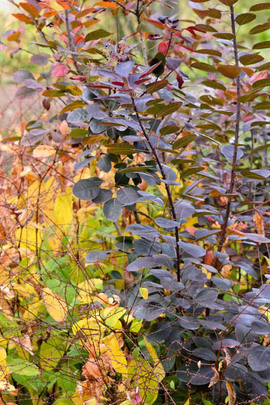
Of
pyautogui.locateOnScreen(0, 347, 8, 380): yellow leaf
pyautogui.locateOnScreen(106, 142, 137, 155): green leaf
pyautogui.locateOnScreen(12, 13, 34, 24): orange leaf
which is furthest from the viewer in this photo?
pyautogui.locateOnScreen(12, 13, 34, 24): orange leaf

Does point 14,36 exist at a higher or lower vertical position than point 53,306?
higher

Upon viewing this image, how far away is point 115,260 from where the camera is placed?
153cm

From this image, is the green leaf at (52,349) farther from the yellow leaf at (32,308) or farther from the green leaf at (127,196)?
the green leaf at (127,196)

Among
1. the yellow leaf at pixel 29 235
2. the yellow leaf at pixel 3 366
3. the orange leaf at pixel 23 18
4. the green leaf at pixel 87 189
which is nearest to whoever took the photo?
the yellow leaf at pixel 3 366

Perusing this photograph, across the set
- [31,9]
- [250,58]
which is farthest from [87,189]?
[31,9]

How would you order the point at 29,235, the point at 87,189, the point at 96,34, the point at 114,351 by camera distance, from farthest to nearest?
the point at 29,235, the point at 96,34, the point at 87,189, the point at 114,351

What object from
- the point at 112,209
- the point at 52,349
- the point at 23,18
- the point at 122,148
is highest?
the point at 23,18

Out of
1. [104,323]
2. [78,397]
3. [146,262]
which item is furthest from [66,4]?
[78,397]

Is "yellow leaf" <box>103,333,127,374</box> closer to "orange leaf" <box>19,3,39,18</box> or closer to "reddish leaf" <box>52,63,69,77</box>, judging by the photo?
"reddish leaf" <box>52,63,69,77</box>

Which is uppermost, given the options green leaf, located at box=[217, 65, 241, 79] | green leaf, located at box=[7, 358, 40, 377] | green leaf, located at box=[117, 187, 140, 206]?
green leaf, located at box=[217, 65, 241, 79]

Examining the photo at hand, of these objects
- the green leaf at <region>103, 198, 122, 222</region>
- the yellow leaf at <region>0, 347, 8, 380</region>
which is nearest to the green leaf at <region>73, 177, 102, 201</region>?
the green leaf at <region>103, 198, 122, 222</region>

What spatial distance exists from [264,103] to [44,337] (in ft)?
2.61

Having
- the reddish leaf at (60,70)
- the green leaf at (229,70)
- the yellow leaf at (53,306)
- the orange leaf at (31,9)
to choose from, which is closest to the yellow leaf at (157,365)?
the yellow leaf at (53,306)

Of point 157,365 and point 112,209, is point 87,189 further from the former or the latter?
point 157,365
